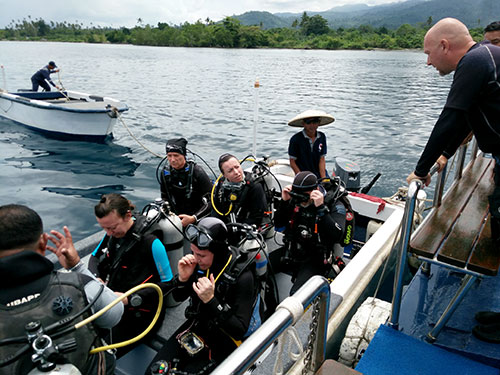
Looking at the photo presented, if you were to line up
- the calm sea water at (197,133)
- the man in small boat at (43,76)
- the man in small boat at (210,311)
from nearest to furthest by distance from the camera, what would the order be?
the man in small boat at (210,311) → the calm sea water at (197,133) → the man in small boat at (43,76)

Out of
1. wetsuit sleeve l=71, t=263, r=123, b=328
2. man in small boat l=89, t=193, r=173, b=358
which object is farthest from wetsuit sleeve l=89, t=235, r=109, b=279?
wetsuit sleeve l=71, t=263, r=123, b=328

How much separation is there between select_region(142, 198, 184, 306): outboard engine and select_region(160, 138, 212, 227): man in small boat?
84 centimetres

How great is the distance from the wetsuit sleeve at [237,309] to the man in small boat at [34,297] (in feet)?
2.51

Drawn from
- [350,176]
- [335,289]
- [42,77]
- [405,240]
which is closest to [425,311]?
[335,289]

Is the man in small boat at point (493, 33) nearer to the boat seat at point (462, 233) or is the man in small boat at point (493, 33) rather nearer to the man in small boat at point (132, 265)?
the boat seat at point (462, 233)

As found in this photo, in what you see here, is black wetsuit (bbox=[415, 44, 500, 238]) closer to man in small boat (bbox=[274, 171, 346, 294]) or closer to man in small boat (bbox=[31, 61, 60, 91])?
man in small boat (bbox=[274, 171, 346, 294])

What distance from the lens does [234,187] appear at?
4.06m

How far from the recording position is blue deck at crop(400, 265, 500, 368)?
226cm

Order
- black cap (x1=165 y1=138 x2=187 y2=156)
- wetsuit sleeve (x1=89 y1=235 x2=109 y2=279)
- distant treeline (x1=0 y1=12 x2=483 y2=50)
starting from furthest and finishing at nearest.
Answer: distant treeline (x1=0 y1=12 x2=483 y2=50)
black cap (x1=165 y1=138 x2=187 y2=156)
wetsuit sleeve (x1=89 y1=235 x2=109 y2=279)

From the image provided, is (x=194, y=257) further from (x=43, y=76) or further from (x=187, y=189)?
(x=43, y=76)

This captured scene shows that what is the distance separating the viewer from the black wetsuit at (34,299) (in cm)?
132

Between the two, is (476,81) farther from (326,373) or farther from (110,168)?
(110,168)

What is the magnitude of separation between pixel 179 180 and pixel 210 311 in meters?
2.39

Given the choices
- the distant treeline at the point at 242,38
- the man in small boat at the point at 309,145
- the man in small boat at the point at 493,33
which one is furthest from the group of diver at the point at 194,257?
the distant treeline at the point at 242,38
